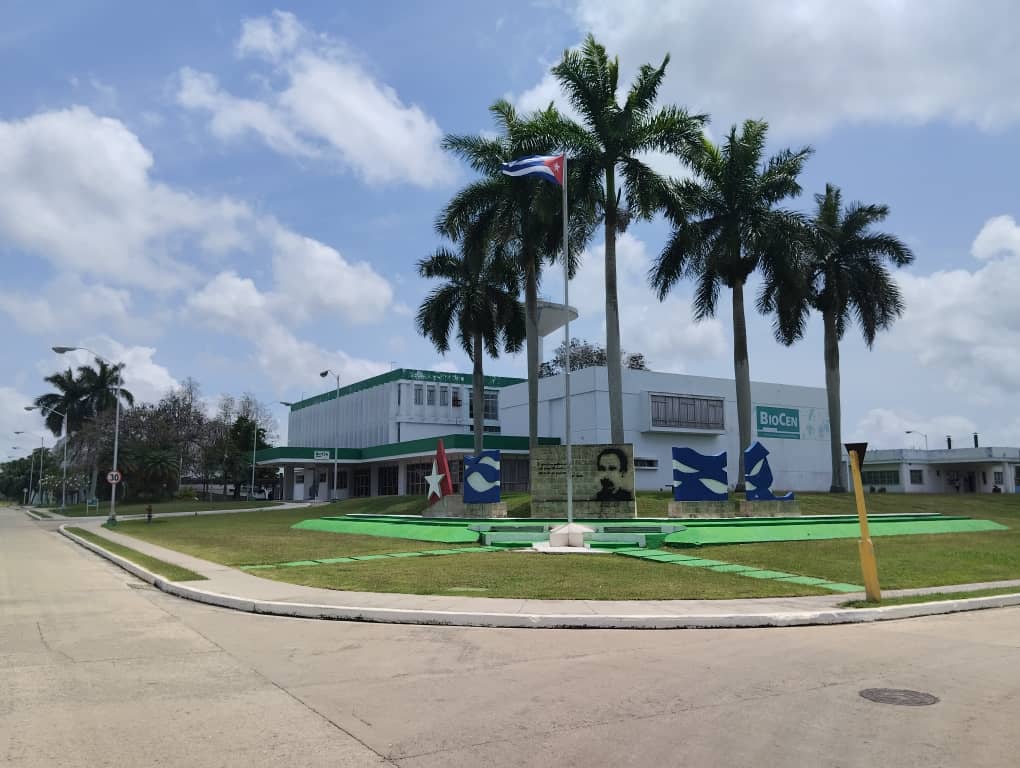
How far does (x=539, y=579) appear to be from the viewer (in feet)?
46.5

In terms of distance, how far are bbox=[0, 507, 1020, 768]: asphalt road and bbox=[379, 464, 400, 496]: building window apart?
5990cm

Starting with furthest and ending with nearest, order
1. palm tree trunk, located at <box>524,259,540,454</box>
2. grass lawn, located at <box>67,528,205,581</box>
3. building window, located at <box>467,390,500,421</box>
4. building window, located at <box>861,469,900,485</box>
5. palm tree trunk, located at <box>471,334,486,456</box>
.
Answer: building window, located at <box>861,469,900,485</box>, building window, located at <box>467,390,500,421</box>, palm tree trunk, located at <box>471,334,486,456</box>, palm tree trunk, located at <box>524,259,540,454</box>, grass lawn, located at <box>67,528,205,581</box>

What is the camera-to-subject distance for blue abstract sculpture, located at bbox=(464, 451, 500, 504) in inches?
1187

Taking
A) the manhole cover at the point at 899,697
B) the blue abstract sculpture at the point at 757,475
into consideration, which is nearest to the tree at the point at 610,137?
the blue abstract sculpture at the point at 757,475

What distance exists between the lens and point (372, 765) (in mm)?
5047

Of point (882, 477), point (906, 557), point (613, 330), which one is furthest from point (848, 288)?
point (882, 477)

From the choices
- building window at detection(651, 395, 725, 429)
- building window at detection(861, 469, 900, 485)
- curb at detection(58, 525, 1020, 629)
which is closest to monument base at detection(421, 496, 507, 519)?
curb at detection(58, 525, 1020, 629)

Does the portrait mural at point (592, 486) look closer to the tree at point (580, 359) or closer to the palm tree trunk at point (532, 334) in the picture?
the palm tree trunk at point (532, 334)

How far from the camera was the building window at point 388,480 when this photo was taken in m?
Result: 70.7

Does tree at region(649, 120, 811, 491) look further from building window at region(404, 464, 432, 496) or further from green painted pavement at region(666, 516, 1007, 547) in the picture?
building window at region(404, 464, 432, 496)

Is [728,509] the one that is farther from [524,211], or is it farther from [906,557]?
[524,211]

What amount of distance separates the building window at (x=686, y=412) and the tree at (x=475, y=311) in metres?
18.8

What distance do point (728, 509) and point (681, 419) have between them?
31649 mm

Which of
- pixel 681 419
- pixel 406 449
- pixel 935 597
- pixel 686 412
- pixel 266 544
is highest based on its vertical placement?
pixel 686 412
